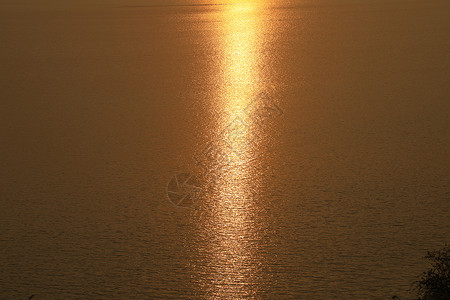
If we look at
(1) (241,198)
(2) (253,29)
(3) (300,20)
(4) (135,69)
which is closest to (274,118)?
(1) (241,198)

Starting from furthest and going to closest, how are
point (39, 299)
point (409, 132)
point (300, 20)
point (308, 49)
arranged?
1. point (300, 20)
2. point (308, 49)
3. point (409, 132)
4. point (39, 299)

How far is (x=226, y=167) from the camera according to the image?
200 centimetres

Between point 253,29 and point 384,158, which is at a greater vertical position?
point 253,29

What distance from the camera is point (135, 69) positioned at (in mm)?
3391

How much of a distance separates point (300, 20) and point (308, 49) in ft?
3.87

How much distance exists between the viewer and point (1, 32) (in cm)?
486

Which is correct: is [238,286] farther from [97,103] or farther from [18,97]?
[18,97]

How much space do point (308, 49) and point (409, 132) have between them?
60.8 inches

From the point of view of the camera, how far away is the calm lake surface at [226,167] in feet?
4.58

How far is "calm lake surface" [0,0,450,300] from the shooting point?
1396 millimetres

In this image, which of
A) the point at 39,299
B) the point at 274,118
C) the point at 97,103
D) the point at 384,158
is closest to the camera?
the point at 39,299

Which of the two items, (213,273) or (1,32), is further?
(1,32)

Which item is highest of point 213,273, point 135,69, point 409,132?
point 135,69

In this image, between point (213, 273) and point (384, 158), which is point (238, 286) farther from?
point (384, 158)
